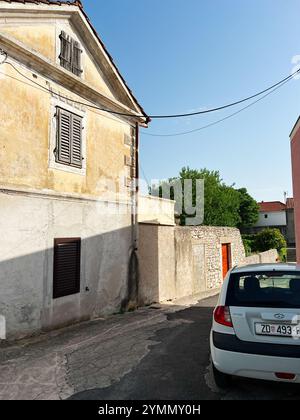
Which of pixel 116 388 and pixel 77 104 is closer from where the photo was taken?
pixel 116 388

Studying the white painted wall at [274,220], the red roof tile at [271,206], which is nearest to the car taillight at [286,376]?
the white painted wall at [274,220]

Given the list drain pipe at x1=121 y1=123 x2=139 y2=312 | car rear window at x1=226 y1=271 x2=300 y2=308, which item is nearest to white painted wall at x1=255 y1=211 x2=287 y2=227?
drain pipe at x1=121 y1=123 x2=139 y2=312

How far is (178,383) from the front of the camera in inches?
165

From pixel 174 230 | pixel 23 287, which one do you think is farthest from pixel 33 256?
pixel 174 230

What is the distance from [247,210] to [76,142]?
4571 cm

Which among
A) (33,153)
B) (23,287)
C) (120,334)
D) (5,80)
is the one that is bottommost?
(120,334)

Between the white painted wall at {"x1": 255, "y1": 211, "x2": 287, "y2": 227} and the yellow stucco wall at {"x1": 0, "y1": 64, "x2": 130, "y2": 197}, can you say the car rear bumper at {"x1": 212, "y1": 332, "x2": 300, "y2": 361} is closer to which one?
the yellow stucco wall at {"x1": 0, "y1": 64, "x2": 130, "y2": 197}

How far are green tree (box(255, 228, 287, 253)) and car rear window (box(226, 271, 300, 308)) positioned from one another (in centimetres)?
2957

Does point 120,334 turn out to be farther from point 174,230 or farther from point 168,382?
point 174,230

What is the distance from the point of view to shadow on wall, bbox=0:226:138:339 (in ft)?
20.4

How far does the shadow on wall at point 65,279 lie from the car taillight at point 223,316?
13.5 feet
